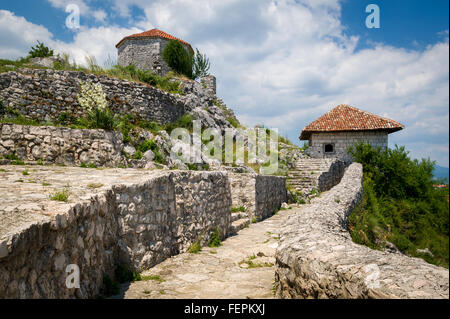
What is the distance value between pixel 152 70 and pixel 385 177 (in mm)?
21014

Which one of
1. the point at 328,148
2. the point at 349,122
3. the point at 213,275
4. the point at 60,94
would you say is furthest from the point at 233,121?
the point at 213,275

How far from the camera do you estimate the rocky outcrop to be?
6.08 ft

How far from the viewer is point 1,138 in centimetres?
676

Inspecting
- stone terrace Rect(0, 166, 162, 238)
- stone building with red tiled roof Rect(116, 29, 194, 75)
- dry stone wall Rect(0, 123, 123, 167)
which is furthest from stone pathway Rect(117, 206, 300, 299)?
stone building with red tiled roof Rect(116, 29, 194, 75)

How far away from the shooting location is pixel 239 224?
809cm

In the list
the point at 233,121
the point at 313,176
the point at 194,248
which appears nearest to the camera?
Answer: the point at 194,248

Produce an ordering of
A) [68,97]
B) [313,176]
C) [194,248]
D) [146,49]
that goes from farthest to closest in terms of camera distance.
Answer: [146,49] < [313,176] < [68,97] < [194,248]

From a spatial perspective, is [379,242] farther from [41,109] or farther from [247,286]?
[41,109]

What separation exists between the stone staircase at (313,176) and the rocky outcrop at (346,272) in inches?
497

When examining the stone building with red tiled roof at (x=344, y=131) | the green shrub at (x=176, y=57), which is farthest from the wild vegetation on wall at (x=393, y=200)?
the green shrub at (x=176, y=57)

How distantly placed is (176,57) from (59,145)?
65.4ft

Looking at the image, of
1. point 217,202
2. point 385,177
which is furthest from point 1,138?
point 385,177

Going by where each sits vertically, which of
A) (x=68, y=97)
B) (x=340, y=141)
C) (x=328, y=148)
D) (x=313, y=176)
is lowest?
(x=313, y=176)

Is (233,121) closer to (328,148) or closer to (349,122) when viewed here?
(328,148)
